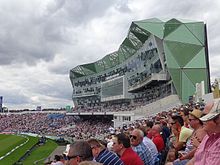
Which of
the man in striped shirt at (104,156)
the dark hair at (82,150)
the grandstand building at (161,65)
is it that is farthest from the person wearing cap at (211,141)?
the grandstand building at (161,65)

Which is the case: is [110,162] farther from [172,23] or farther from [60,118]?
[60,118]

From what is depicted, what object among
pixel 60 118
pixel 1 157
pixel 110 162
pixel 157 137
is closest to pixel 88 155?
pixel 110 162

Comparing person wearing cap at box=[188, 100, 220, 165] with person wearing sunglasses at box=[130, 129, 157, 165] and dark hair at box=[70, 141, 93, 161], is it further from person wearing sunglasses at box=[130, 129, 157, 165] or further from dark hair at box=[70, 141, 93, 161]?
person wearing sunglasses at box=[130, 129, 157, 165]

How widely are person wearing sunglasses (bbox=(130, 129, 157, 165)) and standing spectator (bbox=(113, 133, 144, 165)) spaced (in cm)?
79

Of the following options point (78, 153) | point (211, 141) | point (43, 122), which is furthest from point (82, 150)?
point (43, 122)

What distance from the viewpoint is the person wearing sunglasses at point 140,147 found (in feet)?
20.5

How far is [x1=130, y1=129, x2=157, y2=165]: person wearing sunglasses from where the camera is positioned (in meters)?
6.25

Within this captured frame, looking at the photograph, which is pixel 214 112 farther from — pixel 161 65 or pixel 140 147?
pixel 161 65

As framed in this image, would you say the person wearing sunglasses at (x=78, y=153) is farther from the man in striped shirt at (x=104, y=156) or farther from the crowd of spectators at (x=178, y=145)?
the man in striped shirt at (x=104, y=156)

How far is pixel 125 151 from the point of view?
537cm

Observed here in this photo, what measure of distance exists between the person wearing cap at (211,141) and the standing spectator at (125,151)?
5.61 ft

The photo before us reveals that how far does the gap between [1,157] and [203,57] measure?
28.9 metres

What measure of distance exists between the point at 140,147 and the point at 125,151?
3.23 feet

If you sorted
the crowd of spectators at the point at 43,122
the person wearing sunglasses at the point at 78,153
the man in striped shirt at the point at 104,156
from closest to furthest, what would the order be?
the person wearing sunglasses at the point at 78,153 → the man in striped shirt at the point at 104,156 → the crowd of spectators at the point at 43,122
